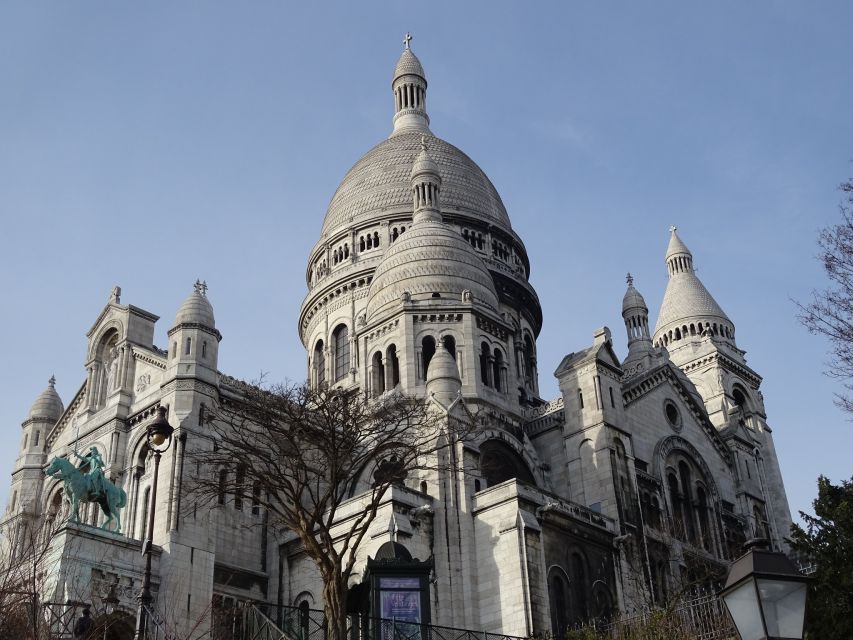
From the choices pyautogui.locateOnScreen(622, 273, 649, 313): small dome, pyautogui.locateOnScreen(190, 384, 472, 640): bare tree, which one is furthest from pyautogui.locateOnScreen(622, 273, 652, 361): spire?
pyautogui.locateOnScreen(190, 384, 472, 640): bare tree

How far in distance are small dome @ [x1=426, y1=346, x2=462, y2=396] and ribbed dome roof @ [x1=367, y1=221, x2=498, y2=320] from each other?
729 centimetres

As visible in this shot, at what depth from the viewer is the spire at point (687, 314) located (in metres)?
72.2

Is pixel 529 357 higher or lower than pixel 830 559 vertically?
higher

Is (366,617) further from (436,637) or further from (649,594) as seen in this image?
(649,594)

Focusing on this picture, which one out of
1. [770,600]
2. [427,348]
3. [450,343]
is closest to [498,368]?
[450,343]

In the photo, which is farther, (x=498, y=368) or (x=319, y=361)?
(x=319, y=361)

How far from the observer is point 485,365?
52844mm

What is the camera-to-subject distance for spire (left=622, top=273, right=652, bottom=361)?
6644 cm

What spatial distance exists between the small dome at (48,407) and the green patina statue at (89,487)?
14.5 meters

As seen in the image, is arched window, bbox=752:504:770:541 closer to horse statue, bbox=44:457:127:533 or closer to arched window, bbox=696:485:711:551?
arched window, bbox=696:485:711:551

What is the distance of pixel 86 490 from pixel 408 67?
54572 mm

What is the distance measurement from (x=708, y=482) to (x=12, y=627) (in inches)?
1524

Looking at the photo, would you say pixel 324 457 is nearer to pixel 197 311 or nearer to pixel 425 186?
pixel 197 311

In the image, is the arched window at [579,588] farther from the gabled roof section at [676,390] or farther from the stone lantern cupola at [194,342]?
the stone lantern cupola at [194,342]
